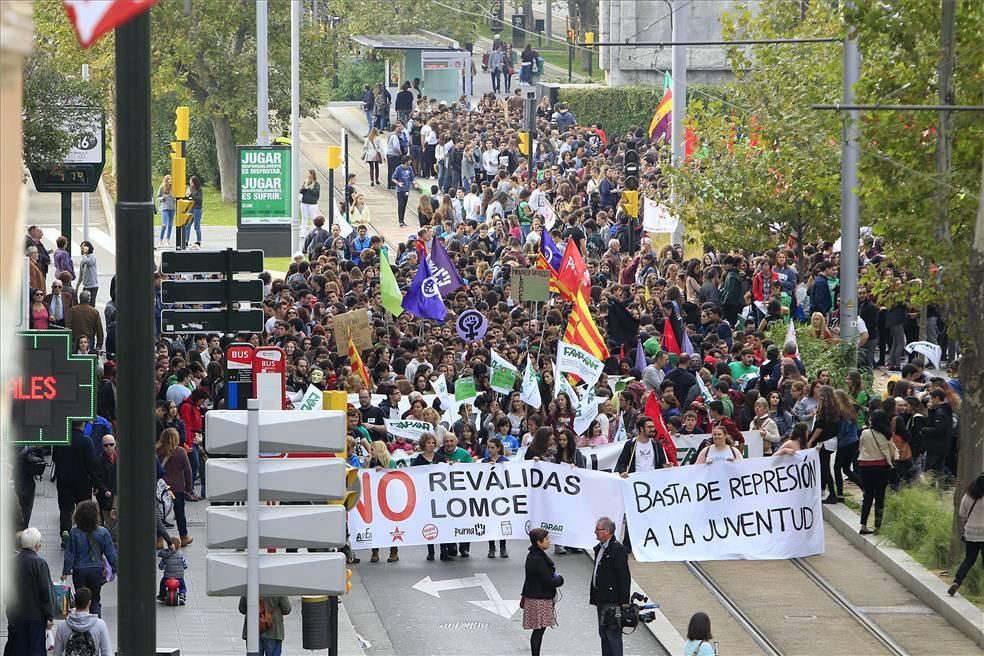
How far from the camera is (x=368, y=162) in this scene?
163 feet

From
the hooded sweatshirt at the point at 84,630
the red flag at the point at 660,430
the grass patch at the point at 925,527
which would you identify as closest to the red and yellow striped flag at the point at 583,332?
the red flag at the point at 660,430

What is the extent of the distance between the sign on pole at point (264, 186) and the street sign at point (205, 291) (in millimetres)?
22618

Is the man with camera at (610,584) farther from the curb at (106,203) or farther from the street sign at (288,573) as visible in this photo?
the curb at (106,203)

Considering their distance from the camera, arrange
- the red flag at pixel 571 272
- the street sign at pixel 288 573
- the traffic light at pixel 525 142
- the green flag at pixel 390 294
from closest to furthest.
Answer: the street sign at pixel 288 573 → the red flag at pixel 571 272 → the green flag at pixel 390 294 → the traffic light at pixel 525 142

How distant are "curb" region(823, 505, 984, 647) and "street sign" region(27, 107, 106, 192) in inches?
531

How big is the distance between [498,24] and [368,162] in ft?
126

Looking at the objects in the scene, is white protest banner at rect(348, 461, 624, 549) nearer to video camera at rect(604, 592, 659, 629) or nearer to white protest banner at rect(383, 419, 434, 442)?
white protest banner at rect(383, 419, 434, 442)

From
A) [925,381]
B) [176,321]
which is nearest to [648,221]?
[925,381]

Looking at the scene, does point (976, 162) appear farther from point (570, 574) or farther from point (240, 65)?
point (240, 65)

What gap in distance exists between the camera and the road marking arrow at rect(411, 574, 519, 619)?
54.6 ft

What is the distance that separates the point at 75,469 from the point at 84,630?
514cm

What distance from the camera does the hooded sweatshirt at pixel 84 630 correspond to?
12.4 m

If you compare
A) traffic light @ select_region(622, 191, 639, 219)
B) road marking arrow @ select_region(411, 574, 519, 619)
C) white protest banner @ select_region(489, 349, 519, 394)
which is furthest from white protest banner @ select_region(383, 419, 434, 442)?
traffic light @ select_region(622, 191, 639, 219)

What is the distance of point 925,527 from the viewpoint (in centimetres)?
1856
